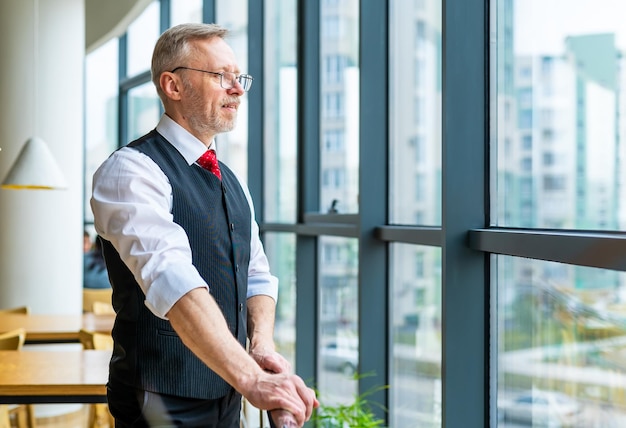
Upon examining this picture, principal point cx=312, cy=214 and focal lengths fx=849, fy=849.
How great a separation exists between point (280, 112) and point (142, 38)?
4.36 meters

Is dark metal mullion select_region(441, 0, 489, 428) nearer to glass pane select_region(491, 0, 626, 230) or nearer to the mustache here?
glass pane select_region(491, 0, 626, 230)

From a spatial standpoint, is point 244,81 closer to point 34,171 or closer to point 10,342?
point 10,342

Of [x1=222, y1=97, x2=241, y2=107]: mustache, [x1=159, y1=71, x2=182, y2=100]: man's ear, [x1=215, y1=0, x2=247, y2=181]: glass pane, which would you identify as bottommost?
[x1=222, y1=97, x2=241, y2=107]: mustache

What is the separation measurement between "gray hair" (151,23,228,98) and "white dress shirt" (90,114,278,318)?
10.5 inches

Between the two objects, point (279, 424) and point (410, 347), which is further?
point (410, 347)

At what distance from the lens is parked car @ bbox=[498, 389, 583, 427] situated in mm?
2043

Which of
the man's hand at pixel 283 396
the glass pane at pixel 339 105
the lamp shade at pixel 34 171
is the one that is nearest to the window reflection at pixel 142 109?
the lamp shade at pixel 34 171

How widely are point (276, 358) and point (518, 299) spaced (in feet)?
3.00

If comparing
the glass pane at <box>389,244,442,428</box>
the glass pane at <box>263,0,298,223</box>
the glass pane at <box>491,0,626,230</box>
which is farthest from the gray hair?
the glass pane at <box>263,0,298,223</box>

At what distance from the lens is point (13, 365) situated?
361 centimetres

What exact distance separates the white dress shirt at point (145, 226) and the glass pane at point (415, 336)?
156 centimetres

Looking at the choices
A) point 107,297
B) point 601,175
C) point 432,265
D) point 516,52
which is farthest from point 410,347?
point 107,297

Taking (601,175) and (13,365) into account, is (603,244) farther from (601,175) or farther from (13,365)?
(13,365)

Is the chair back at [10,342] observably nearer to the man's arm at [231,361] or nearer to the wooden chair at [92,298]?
the man's arm at [231,361]
